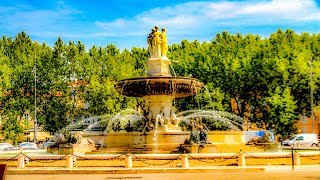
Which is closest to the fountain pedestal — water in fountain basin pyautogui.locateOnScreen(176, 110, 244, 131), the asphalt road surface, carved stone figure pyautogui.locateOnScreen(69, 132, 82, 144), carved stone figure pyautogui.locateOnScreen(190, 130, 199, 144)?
water in fountain basin pyautogui.locateOnScreen(176, 110, 244, 131)

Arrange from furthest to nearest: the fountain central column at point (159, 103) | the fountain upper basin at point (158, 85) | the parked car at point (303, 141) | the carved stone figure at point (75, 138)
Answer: the parked car at point (303, 141)
the fountain central column at point (159, 103)
the fountain upper basin at point (158, 85)
the carved stone figure at point (75, 138)

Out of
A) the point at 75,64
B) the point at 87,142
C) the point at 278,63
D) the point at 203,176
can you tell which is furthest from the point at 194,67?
the point at 203,176

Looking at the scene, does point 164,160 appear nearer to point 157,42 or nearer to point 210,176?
point 210,176

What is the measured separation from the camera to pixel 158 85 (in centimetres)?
3006

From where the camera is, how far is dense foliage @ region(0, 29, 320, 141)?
169ft

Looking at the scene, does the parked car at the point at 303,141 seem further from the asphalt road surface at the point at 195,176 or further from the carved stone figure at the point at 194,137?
the asphalt road surface at the point at 195,176

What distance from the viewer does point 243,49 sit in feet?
184

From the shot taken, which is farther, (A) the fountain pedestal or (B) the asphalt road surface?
(A) the fountain pedestal

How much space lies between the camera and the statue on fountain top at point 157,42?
32.5m

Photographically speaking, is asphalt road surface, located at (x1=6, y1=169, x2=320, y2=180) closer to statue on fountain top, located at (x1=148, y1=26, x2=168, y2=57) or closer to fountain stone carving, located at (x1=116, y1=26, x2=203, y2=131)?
fountain stone carving, located at (x1=116, y1=26, x2=203, y2=131)

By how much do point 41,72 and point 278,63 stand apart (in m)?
26.1

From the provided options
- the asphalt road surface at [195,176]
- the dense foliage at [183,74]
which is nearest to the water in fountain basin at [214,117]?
the dense foliage at [183,74]

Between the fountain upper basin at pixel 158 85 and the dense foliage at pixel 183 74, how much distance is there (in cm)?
1863

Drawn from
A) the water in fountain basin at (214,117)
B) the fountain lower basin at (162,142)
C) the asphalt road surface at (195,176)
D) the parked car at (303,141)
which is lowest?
the parked car at (303,141)
